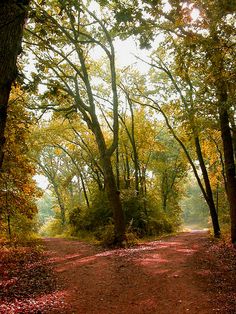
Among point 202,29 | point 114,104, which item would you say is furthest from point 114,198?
point 202,29

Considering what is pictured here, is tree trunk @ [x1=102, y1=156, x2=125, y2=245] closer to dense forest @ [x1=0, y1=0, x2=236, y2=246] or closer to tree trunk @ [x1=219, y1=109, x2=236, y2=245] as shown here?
dense forest @ [x1=0, y1=0, x2=236, y2=246]

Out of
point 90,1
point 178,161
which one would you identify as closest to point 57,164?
point 178,161

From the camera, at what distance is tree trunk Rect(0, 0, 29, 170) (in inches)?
170

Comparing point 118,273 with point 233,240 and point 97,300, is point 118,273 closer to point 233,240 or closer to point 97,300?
point 97,300

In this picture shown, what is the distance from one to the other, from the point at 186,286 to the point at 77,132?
864 inches

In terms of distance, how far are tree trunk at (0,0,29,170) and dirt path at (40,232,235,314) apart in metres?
4.20

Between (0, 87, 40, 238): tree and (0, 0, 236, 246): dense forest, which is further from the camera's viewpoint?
(0, 87, 40, 238): tree

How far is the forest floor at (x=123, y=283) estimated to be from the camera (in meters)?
6.43

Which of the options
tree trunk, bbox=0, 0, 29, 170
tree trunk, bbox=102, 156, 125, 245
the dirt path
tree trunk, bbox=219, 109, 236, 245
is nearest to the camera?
tree trunk, bbox=0, 0, 29, 170

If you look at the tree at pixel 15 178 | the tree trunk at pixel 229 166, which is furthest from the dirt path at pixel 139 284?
Result: the tree trunk at pixel 229 166

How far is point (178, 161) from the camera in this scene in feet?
128

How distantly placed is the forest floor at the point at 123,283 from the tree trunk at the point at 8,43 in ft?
13.3

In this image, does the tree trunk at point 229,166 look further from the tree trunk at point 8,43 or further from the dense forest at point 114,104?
the tree trunk at point 8,43

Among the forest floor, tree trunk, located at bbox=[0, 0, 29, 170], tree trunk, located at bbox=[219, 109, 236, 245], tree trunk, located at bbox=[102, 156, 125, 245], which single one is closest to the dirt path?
the forest floor
